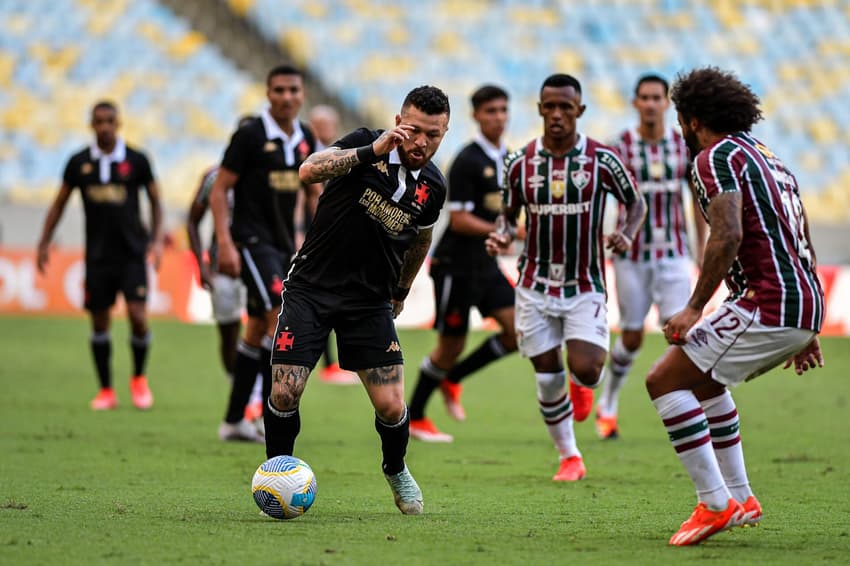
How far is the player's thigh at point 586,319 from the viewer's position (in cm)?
793

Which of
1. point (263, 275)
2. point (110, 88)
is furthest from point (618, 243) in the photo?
point (110, 88)

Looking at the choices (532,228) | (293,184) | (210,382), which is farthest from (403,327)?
(532,228)

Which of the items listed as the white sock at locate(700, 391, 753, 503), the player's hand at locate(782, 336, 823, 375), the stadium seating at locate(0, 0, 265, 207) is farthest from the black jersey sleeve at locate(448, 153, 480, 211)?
the stadium seating at locate(0, 0, 265, 207)

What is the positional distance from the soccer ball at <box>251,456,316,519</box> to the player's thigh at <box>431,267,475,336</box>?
4.23 meters

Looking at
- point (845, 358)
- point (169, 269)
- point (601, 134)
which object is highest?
point (601, 134)

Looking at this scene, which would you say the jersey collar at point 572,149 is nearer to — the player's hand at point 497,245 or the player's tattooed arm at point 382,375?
the player's hand at point 497,245

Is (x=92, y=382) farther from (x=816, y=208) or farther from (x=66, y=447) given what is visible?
(x=816, y=208)

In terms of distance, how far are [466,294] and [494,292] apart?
8.5 inches

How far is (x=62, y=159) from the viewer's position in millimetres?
24922

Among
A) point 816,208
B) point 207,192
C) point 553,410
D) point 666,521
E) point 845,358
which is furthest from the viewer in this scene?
point 816,208

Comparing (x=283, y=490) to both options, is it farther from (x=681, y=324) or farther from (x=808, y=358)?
(x=808, y=358)

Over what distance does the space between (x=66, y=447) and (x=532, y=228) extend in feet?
11.5

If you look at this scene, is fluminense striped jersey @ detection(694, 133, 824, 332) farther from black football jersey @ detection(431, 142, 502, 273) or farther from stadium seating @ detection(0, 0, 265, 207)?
stadium seating @ detection(0, 0, 265, 207)

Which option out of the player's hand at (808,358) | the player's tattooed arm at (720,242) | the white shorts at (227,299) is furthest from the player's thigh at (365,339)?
the white shorts at (227,299)
